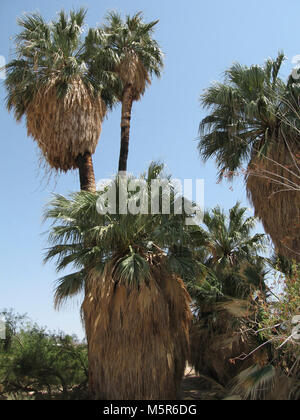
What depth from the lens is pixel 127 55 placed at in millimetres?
14852

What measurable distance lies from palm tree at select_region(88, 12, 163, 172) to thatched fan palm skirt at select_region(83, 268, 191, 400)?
5144 millimetres

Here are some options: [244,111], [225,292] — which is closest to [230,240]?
[225,292]

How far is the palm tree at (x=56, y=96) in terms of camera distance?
12.9m

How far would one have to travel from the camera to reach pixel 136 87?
15172 mm

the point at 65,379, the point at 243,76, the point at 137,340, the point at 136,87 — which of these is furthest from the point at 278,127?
the point at 65,379

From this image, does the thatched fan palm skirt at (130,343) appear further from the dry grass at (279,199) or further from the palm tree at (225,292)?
the dry grass at (279,199)

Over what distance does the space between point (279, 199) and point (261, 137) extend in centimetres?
206

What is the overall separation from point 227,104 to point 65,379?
31.6 feet

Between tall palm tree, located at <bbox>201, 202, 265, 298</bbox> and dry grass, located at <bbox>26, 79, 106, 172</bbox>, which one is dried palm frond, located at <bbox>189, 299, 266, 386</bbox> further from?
dry grass, located at <bbox>26, 79, 106, 172</bbox>

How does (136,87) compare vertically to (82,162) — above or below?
above

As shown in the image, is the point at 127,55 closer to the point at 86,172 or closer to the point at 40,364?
the point at 86,172
